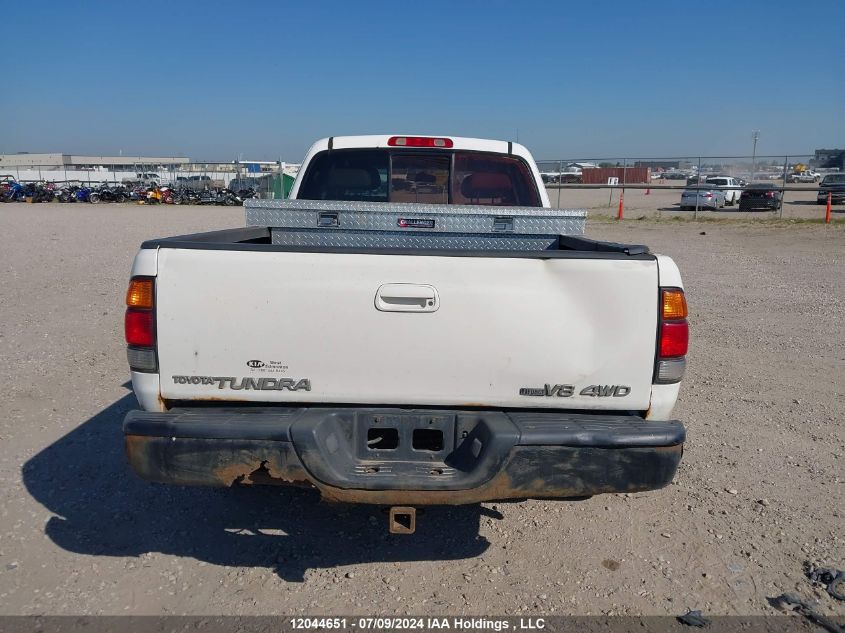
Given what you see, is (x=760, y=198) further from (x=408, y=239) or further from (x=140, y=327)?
(x=140, y=327)

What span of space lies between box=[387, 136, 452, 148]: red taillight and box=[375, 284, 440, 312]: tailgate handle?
2789 mm

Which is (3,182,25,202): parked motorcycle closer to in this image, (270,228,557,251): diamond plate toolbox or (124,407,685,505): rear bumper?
(270,228,557,251): diamond plate toolbox

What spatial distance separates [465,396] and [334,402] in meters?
0.56

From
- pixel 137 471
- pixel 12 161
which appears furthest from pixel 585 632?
pixel 12 161

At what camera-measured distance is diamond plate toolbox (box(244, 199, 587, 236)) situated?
4504mm


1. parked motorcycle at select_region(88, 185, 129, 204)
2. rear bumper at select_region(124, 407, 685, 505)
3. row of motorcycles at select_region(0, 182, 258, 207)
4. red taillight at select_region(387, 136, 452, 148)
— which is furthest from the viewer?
parked motorcycle at select_region(88, 185, 129, 204)

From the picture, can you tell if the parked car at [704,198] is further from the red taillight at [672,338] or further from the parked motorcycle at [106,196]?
the parked motorcycle at [106,196]

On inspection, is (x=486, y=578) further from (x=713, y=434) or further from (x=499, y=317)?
(x=713, y=434)

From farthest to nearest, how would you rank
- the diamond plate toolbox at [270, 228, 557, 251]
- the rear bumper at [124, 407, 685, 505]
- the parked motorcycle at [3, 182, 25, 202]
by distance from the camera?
the parked motorcycle at [3, 182, 25, 202] < the diamond plate toolbox at [270, 228, 557, 251] < the rear bumper at [124, 407, 685, 505]

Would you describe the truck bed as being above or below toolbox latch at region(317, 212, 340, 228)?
below

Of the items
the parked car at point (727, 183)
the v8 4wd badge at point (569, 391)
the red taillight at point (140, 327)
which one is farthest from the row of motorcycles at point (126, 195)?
the v8 4wd badge at point (569, 391)

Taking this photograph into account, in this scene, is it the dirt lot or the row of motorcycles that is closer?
the dirt lot

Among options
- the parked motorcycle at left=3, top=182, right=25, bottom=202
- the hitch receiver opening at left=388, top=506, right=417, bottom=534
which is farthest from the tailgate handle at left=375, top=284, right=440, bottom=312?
the parked motorcycle at left=3, top=182, right=25, bottom=202

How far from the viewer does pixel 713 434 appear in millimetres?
5148
